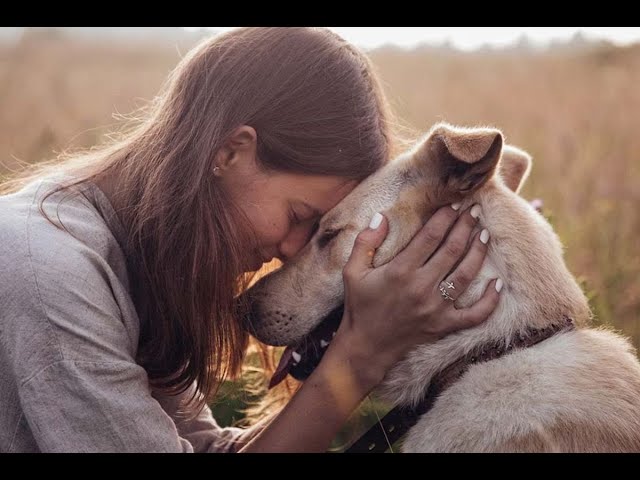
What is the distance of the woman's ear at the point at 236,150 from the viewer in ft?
8.45

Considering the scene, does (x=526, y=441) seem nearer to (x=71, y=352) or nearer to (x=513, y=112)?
(x=71, y=352)

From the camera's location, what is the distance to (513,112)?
8828 millimetres

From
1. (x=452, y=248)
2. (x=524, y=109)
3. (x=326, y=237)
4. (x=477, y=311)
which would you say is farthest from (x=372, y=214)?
(x=524, y=109)

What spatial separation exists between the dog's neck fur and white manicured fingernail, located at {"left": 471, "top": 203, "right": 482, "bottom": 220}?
0.6 inches

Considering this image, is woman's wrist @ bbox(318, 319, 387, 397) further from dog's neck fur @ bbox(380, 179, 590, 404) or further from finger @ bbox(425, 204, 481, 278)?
finger @ bbox(425, 204, 481, 278)

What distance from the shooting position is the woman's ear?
2574 mm

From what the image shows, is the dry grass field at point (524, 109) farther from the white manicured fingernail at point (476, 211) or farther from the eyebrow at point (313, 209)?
the white manicured fingernail at point (476, 211)

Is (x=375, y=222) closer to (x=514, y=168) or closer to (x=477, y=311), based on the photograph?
(x=477, y=311)

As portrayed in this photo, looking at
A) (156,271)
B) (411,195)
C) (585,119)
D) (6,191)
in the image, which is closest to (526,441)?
(411,195)

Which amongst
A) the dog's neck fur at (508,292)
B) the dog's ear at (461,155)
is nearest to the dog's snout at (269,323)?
the dog's neck fur at (508,292)

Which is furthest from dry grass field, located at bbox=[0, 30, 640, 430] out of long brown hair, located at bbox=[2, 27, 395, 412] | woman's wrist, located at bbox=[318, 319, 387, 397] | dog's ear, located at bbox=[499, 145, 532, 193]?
woman's wrist, located at bbox=[318, 319, 387, 397]

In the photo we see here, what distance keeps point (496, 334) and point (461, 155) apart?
0.61 meters
